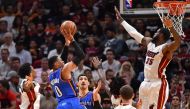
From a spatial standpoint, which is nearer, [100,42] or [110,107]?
[110,107]

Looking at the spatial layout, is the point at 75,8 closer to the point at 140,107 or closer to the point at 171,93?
the point at 171,93

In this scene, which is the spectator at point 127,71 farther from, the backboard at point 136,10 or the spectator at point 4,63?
the spectator at point 4,63

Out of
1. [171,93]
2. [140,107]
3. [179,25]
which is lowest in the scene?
[171,93]

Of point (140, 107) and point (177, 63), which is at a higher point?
point (140, 107)

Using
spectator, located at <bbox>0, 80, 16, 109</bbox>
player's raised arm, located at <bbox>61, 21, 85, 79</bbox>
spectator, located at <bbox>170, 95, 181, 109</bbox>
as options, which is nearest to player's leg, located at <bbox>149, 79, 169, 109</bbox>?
player's raised arm, located at <bbox>61, 21, 85, 79</bbox>

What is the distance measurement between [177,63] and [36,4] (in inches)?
204

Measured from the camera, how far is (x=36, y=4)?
19172 millimetres

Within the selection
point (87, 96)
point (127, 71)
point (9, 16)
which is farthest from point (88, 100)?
point (9, 16)

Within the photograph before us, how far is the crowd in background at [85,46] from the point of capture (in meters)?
15.0

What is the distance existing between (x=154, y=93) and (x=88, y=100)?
1.77 metres

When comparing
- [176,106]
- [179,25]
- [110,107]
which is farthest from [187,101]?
[179,25]

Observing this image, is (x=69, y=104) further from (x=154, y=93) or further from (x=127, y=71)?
(x=127, y=71)

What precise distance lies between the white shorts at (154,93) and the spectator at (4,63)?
6241 mm

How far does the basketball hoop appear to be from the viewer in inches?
468
